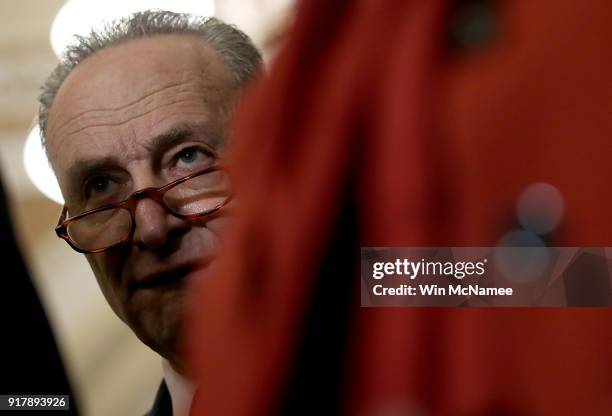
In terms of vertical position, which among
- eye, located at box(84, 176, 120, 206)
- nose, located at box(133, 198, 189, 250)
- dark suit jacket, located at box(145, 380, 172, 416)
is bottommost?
dark suit jacket, located at box(145, 380, 172, 416)

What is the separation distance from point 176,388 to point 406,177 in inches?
19.3

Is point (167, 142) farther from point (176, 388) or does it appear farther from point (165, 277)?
point (176, 388)

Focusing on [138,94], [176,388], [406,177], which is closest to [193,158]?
[138,94]

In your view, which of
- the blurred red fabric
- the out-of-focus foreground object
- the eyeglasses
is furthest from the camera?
the out-of-focus foreground object

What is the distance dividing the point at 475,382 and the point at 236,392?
4.5 inches

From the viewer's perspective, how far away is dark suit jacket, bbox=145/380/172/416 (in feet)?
2.61

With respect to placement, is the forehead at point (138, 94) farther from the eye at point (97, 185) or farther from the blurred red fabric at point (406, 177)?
the blurred red fabric at point (406, 177)

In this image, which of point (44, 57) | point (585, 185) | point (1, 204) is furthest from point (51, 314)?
point (585, 185)

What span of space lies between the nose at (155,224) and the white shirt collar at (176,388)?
0.14m

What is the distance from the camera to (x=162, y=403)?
2.65 ft

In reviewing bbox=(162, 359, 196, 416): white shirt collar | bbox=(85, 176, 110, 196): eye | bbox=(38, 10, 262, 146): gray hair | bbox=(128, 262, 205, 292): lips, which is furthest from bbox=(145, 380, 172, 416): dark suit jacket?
bbox=(38, 10, 262, 146): gray hair

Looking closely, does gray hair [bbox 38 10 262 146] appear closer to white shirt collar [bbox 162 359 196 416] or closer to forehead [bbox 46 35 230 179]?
forehead [bbox 46 35 230 179]

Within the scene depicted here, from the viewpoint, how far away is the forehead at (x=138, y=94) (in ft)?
2.67

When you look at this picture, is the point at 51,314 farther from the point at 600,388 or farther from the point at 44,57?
the point at 600,388
